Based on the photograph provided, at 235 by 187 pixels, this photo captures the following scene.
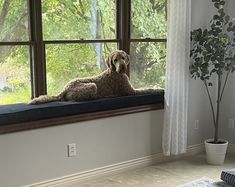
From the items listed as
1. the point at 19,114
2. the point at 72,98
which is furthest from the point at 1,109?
the point at 72,98

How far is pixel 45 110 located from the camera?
9.69ft

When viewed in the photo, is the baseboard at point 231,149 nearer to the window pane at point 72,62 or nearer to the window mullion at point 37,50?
the window pane at point 72,62

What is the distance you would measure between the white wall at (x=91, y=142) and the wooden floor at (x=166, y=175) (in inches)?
5.8

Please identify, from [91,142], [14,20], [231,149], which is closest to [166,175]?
[91,142]

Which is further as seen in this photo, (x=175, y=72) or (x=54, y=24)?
(x=175, y=72)

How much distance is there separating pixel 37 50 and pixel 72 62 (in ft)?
1.14

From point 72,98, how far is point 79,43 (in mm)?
501

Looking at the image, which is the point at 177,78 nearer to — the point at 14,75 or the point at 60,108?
the point at 60,108

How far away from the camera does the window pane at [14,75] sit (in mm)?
3037

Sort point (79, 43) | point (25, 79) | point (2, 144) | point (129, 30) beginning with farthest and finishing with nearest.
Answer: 1. point (129, 30)
2. point (79, 43)
3. point (25, 79)
4. point (2, 144)

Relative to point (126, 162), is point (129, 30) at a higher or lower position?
higher

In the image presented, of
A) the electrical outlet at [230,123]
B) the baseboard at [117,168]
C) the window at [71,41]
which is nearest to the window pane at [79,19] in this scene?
the window at [71,41]

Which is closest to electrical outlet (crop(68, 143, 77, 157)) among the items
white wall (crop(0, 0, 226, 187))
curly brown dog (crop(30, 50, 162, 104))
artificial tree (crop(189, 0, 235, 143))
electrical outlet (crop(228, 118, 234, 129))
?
white wall (crop(0, 0, 226, 187))

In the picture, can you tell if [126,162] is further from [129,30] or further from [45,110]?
[129,30]
